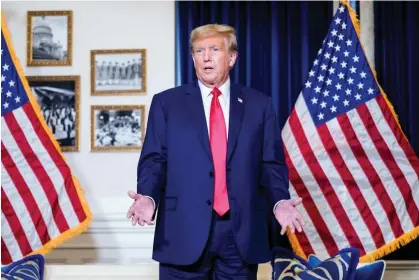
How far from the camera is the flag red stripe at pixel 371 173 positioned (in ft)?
11.5

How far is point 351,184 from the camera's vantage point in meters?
3.57

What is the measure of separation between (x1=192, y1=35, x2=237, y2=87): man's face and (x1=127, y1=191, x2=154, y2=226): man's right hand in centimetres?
50

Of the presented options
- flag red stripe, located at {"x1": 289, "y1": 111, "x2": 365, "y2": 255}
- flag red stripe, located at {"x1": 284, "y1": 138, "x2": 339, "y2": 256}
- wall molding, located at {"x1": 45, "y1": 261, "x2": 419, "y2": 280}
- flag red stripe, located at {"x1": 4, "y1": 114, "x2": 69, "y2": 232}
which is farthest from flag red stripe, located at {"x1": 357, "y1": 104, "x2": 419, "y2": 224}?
flag red stripe, located at {"x1": 4, "y1": 114, "x2": 69, "y2": 232}

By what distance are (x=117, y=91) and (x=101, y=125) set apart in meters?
0.26

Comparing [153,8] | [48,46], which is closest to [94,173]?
[48,46]

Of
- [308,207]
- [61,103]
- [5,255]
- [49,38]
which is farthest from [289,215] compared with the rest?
[49,38]

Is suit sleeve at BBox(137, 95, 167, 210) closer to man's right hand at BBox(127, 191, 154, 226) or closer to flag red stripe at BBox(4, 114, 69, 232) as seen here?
man's right hand at BBox(127, 191, 154, 226)

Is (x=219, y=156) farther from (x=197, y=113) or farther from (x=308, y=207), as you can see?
(x=308, y=207)

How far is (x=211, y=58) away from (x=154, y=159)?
16.3 inches

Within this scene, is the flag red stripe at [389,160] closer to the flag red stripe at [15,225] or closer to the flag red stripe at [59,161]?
the flag red stripe at [59,161]

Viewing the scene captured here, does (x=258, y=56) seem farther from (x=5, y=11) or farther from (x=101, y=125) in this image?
(x=5, y=11)

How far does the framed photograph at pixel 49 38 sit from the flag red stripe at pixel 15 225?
1.13 metres

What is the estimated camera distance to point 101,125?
4160mm

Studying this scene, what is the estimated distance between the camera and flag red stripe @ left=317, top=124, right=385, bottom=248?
11.5 ft
